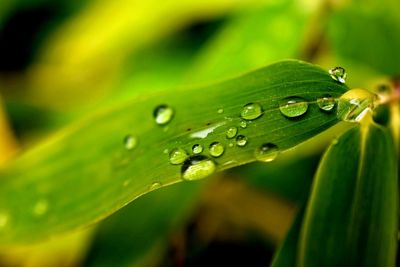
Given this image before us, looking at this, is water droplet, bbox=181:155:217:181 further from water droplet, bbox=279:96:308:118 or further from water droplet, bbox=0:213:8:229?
water droplet, bbox=0:213:8:229

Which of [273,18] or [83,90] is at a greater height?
[83,90]

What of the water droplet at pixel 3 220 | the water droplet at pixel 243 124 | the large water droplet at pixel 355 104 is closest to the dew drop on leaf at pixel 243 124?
the water droplet at pixel 243 124

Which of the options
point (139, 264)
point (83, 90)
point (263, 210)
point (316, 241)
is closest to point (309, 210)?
point (316, 241)

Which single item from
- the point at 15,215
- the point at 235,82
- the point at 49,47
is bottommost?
the point at 235,82

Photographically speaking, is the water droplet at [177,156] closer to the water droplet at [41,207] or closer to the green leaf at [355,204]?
the green leaf at [355,204]

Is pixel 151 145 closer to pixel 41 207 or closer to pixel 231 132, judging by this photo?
pixel 231 132

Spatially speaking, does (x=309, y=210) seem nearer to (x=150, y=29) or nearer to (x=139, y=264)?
(x=139, y=264)
